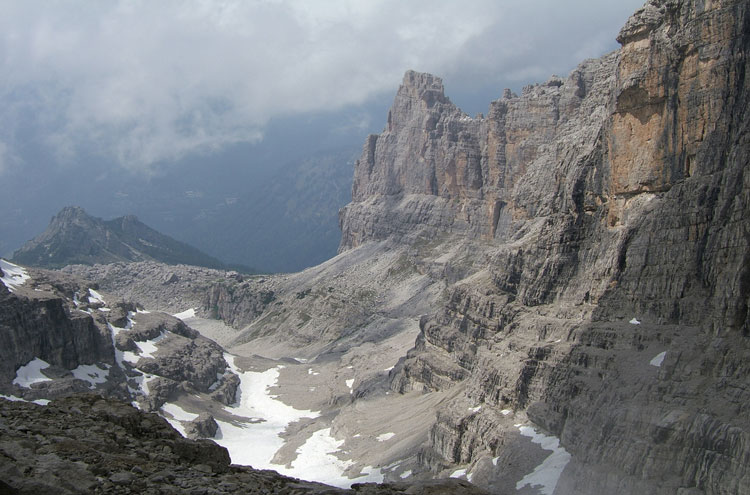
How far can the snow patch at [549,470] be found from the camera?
195ft

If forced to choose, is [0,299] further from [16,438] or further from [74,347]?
[16,438]

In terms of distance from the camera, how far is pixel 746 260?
5528 cm

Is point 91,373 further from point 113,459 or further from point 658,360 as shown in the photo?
point 113,459

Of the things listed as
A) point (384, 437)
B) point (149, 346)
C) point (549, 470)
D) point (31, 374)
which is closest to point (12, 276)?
point (149, 346)

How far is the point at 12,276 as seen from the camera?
136375mm

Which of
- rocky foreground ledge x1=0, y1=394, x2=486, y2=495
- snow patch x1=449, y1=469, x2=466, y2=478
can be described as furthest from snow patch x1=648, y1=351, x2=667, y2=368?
rocky foreground ledge x1=0, y1=394, x2=486, y2=495

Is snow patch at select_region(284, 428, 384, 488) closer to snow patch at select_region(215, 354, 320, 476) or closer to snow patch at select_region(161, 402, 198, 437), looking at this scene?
snow patch at select_region(215, 354, 320, 476)

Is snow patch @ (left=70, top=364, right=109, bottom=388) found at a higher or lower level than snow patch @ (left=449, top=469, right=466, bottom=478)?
higher

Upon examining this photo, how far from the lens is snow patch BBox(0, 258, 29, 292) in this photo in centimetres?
12900

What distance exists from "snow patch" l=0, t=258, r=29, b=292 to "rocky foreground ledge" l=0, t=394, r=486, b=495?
4085 inches

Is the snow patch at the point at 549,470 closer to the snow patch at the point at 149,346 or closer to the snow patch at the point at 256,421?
the snow patch at the point at 256,421

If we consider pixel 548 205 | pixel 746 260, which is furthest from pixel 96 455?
pixel 548 205

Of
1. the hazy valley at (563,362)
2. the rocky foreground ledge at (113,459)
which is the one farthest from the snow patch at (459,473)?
the rocky foreground ledge at (113,459)

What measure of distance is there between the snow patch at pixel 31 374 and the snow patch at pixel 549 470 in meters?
66.7
